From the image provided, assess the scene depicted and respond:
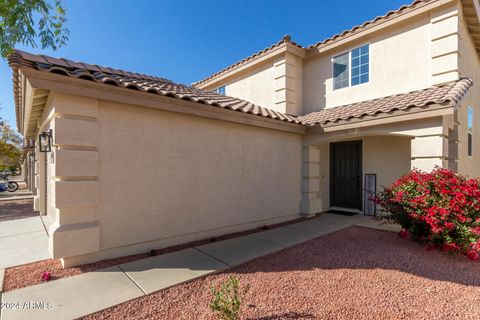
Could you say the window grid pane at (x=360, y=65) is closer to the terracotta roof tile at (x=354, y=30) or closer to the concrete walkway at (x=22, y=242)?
the terracotta roof tile at (x=354, y=30)

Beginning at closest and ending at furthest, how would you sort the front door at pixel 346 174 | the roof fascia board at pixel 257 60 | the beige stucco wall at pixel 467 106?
the beige stucco wall at pixel 467 106 < the front door at pixel 346 174 < the roof fascia board at pixel 257 60

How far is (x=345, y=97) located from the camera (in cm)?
925

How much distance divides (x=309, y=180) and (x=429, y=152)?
3.56 metres

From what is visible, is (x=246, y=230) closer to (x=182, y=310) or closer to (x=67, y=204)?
(x=182, y=310)

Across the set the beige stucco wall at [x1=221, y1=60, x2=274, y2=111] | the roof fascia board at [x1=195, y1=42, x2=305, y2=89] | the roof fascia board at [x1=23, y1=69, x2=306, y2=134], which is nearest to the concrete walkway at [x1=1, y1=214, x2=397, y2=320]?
the roof fascia board at [x1=23, y1=69, x2=306, y2=134]

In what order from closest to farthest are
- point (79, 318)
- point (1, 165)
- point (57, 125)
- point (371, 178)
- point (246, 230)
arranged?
point (79, 318) < point (57, 125) < point (246, 230) < point (371, 178) < point (1, 165)

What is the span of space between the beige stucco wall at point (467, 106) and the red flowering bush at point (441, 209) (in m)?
3.68

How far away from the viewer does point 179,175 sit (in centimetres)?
555

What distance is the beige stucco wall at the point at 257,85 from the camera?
10610 millimetres

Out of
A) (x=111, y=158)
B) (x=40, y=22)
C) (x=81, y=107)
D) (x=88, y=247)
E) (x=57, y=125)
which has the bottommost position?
(x=88, y=247)

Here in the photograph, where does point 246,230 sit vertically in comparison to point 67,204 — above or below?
below

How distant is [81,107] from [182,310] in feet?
12.7

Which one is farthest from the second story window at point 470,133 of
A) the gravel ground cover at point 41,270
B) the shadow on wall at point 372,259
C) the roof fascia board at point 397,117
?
the gravel ground cover at point 41,270

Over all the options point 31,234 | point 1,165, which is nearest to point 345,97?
point 31,234
